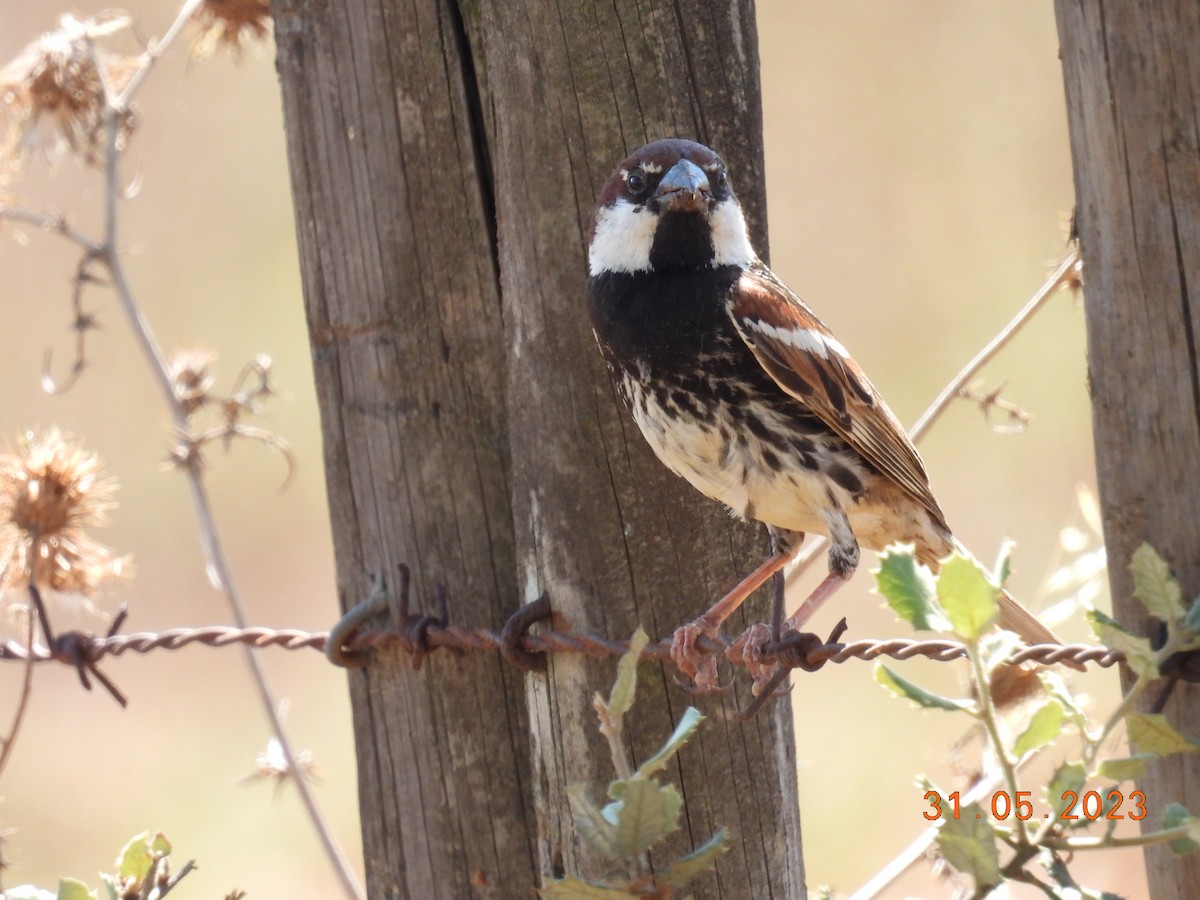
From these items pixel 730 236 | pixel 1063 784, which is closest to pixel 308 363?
pixel 730 236

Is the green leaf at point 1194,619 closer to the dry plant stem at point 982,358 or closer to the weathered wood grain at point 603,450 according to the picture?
the weathered wood grain at point 603,450

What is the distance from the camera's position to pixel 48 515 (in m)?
3.18

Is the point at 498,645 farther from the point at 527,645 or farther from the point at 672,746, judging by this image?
the point at 672,746

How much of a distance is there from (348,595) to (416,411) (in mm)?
450

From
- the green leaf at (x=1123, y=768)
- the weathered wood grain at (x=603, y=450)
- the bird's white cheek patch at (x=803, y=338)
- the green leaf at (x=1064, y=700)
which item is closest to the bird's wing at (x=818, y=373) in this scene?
the bird's white cheek patch at (x=803, y=338)

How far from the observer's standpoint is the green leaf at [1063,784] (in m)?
1.51

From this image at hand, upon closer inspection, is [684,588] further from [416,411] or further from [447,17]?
[447,17]

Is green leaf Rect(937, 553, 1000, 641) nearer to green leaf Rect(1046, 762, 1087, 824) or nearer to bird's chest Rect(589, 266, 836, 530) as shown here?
green leaf Rect(1046, 762, 1087, 824)

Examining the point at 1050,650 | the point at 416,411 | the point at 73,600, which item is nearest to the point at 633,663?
the point at 1050,650

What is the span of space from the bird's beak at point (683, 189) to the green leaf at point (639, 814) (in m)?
1.47

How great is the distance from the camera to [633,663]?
5.22ft

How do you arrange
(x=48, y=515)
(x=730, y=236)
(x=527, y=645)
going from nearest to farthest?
(x=527, y=645), (x=730, y=236), (x=48, y=515)

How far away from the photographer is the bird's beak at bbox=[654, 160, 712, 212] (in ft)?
8.79

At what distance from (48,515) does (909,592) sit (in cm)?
230
